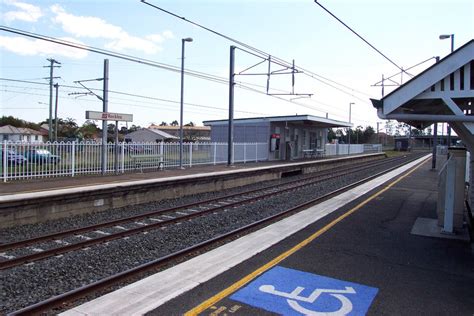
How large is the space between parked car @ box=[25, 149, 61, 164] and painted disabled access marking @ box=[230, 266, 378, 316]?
12.4 metres

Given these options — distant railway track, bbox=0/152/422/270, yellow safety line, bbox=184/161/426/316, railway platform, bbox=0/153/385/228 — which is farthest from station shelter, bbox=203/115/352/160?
yellow safety line, bbox=184/161/426/316

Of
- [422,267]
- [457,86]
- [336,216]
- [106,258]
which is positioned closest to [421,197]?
[336,216]

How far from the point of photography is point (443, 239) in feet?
28.1

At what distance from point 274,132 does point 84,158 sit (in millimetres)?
19167

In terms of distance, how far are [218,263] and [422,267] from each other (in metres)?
3.37

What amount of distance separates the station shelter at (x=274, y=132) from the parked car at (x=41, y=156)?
1924 cm

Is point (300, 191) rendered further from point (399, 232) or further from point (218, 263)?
point (218, 263)

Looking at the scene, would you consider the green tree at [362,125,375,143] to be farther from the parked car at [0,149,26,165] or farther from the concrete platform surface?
the concrete platform surface

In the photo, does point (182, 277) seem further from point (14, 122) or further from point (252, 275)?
point (14, 122)

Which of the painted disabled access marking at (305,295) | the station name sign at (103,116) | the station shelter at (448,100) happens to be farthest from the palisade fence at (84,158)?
the station shelter at (448,100)

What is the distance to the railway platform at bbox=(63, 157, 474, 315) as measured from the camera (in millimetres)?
4836

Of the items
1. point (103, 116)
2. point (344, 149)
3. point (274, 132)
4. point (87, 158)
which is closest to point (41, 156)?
point (87, 158)

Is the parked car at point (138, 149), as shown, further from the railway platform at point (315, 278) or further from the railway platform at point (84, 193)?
the railway platform at point (315, 278)

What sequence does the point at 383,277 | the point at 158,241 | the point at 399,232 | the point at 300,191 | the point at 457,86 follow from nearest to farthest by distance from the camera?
the point at 383,277 → the point at 457,86 → the point at 158,241 → the point at 399,232 → the point at 300,191
